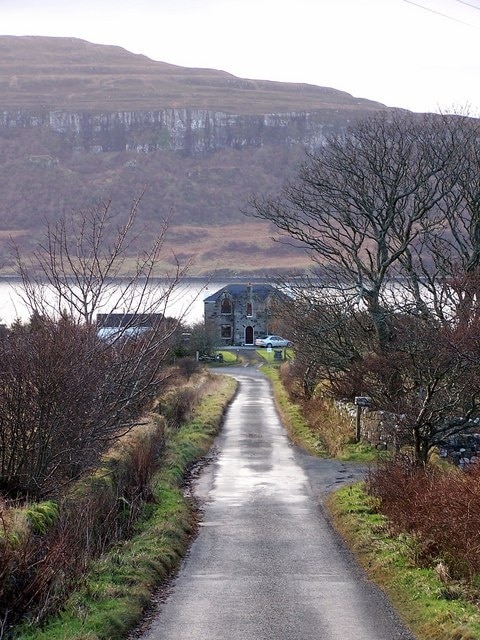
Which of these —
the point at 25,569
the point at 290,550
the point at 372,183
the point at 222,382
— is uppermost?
the point at 372,183

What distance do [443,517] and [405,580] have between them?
98 cm

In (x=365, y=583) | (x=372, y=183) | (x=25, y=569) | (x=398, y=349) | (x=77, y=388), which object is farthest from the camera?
(x=372, y=183)

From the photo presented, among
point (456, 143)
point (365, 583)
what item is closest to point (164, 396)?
point (456, 143)

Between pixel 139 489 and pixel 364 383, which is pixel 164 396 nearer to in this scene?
pixel 364 383

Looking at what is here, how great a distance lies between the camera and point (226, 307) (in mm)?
94500

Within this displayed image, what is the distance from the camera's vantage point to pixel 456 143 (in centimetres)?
3147

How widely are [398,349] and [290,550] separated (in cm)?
968

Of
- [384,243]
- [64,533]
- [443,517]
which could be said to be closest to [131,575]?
[64,533]

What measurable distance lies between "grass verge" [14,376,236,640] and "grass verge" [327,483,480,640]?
2685 mm

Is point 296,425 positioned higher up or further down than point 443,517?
further down

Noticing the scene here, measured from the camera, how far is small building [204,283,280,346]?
94.1 meters

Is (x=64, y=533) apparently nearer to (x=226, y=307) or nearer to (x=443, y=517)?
(x=443, y=517)

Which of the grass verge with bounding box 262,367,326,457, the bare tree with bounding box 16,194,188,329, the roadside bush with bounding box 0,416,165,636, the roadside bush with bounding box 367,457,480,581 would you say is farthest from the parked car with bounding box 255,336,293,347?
the roadside bush with bounding box 367,457,480,581

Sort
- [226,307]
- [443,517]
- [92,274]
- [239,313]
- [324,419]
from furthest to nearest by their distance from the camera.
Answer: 1. [239,313]
2. [226,307]
3. [324,419]
4. [92,274]
5. [443,517]
